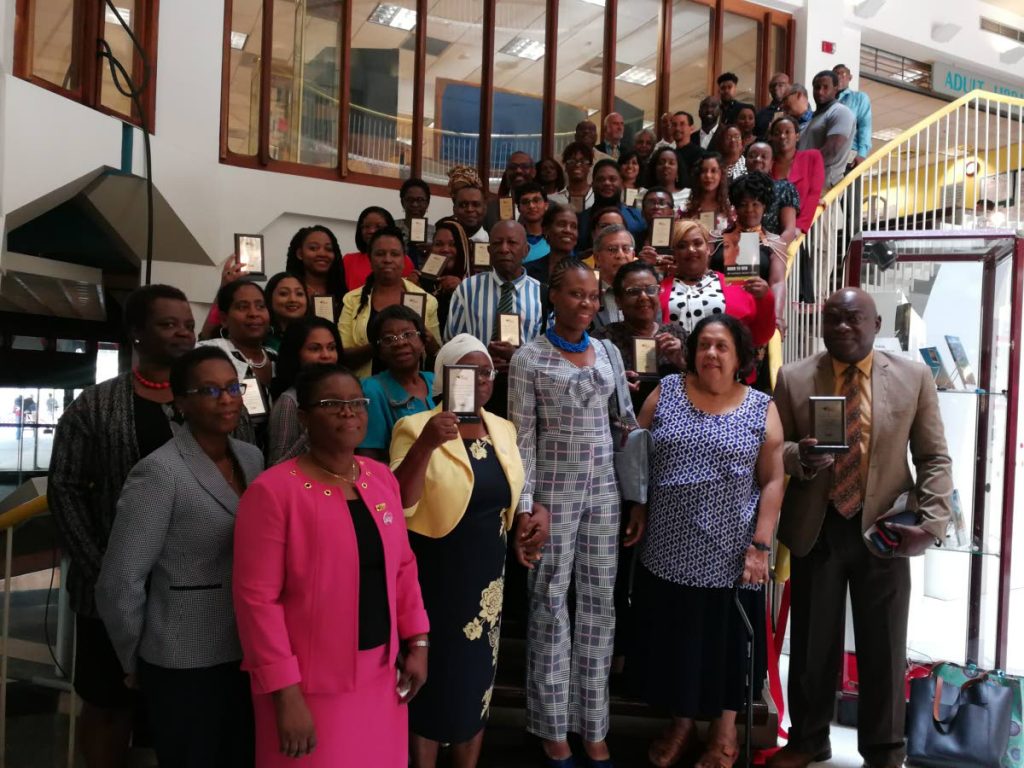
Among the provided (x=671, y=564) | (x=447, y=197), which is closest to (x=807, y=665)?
(x=671, y=564)

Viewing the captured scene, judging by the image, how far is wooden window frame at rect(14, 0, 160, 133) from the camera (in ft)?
14.9

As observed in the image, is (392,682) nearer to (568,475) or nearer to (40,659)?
(568,475)

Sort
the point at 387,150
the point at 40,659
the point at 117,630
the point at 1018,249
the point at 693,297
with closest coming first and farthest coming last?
the point at 117,630 < the point at 1018,249 < the point at 693,297 < the point at 40,659 < the point at 387,150

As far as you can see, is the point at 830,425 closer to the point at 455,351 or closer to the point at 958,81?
the point at 455,351

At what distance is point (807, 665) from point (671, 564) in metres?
0.72

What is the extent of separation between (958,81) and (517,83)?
6812 millimetres

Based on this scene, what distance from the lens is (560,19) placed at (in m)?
9.07

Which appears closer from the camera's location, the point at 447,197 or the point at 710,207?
the point at 710,207

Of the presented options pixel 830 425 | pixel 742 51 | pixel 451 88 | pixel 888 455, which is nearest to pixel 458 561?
pixel 830 425

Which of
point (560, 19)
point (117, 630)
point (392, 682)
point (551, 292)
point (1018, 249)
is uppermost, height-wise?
point (560, 19)

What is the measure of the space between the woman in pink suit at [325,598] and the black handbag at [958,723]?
2.08 meters

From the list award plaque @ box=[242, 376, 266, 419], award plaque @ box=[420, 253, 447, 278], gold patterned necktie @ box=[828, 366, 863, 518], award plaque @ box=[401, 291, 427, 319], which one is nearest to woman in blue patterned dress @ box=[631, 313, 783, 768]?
gold patterned necktie @ box=[828, 366, 863, 518]

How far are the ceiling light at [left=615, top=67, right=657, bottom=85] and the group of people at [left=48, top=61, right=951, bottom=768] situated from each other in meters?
5.97

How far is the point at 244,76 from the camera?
7.36 metres
